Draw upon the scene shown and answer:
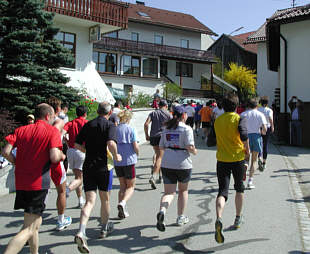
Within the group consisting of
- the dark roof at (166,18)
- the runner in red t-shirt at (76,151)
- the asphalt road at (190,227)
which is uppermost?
the dark roof at (166,18)

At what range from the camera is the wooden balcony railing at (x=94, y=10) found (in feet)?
56.6

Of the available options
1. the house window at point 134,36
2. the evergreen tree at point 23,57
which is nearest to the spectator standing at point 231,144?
the evergreen tree at point 23,57

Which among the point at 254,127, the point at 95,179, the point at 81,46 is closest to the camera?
the point at 95,179

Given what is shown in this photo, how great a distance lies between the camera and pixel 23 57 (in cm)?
1158

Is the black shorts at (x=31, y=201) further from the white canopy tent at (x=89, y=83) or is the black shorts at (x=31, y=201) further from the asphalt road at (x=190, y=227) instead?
the white canopy tent at (x=89, y=83)

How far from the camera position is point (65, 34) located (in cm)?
1873

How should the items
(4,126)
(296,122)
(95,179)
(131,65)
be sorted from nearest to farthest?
(95,179), (4,126), (296,122), (131,65)

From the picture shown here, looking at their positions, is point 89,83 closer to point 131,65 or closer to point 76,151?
point 76,151

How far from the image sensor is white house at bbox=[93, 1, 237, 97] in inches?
1479

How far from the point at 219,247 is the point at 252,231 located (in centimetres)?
86

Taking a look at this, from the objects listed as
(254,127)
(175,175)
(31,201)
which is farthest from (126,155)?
(254,127)

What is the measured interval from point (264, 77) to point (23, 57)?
94.9 feet

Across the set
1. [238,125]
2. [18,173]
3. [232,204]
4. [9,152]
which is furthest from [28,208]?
[232,204]

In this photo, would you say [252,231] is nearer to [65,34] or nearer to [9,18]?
[9,18]
